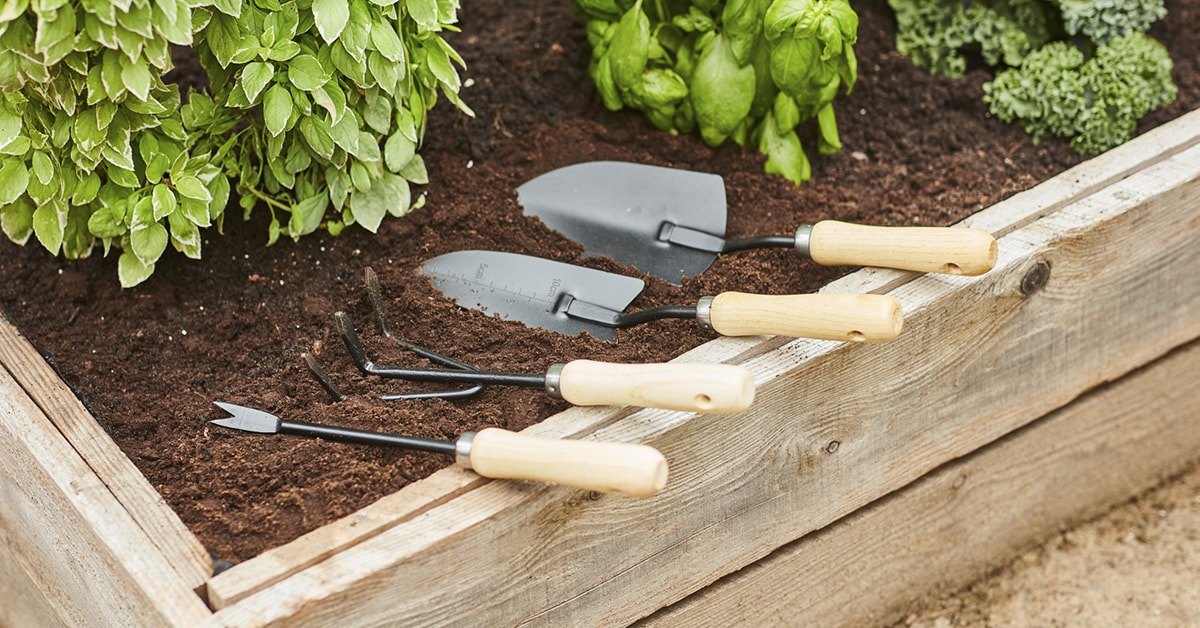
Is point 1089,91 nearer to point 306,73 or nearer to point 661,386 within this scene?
point 661,386

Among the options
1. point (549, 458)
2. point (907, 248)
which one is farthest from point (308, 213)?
point (907, 248)

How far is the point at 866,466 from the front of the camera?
159 centimetres

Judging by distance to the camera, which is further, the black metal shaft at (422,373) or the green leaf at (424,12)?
the green leaf at (424,12)

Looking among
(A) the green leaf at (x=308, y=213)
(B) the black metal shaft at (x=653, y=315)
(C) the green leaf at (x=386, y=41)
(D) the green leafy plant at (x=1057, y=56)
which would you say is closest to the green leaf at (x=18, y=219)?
(A) the green leaf at (x=308, y=213)

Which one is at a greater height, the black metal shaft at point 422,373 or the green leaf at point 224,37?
the green leaf at point 224,37

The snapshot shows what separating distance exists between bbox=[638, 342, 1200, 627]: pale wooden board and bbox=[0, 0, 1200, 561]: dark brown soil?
35 cm

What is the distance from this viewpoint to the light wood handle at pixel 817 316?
1.30m

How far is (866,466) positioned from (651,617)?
→ 36 cm

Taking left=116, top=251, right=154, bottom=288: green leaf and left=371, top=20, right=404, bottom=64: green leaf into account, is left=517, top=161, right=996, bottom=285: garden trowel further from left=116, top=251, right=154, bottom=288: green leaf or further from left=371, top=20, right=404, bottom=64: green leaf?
left=116, top=251, right=154, bottom=288: green leaf

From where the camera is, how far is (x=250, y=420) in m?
1.41

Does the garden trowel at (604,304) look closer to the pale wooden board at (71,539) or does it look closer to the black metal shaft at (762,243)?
the black metal shaft at (762,243)

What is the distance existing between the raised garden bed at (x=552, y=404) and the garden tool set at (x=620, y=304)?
4cm

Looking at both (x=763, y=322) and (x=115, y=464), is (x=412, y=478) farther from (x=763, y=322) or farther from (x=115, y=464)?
(x=763, y=322)

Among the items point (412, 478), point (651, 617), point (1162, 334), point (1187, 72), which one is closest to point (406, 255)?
point (412, 478)
